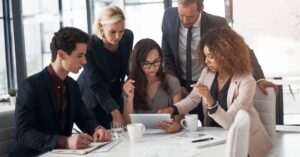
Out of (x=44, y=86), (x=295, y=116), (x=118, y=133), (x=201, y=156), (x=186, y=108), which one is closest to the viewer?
(x=201, y=156)

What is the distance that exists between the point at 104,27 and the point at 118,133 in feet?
2.40

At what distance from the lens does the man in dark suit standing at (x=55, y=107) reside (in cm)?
174

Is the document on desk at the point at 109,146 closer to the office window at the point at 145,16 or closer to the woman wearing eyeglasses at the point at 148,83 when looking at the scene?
the woman wearing eyeglasses at the point at 148,83

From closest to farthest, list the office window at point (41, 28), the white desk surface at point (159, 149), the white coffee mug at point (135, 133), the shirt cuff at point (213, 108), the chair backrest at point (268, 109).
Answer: the white desk surface at point (159, 149) < the white coffee mug at point (135, 133) < the shirt cuff at point (213, 108) < the chair backrest at point (268, 109) < the office window at point (41, 28)

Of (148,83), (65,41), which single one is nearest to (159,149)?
(65,41)

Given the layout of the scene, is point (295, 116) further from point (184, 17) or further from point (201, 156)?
point (201, 156)

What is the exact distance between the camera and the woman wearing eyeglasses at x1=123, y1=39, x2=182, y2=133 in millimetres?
2393

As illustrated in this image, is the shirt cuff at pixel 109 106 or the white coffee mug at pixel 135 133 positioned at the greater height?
the shirt cuff at pixel 109 106

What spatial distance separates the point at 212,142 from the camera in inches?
68.6

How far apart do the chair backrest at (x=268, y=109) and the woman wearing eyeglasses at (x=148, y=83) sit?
1.56 ft

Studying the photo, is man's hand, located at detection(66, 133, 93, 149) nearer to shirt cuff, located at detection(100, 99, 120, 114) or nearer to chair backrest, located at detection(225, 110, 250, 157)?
shirt cuff, located at detection(100, 99, 120, 114)

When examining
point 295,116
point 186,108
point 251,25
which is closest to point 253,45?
point 251,25

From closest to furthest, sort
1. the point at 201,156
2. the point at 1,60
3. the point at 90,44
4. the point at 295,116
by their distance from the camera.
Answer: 1. the point at 201,156
2. the point at 90,44
3. the point at 1,60
4. the point at 295,116

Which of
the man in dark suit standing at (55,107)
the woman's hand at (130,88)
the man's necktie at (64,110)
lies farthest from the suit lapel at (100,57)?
the man's necktie at (64,110)
